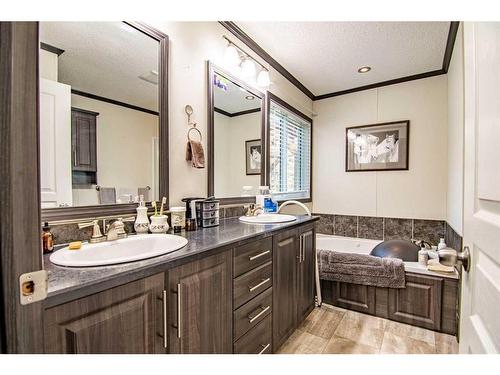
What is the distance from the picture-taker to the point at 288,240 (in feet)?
5.65

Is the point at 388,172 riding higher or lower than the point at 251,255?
higher

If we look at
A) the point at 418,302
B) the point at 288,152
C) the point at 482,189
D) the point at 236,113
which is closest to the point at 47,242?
the point at 482,189

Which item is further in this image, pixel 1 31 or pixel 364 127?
pixel 364 127

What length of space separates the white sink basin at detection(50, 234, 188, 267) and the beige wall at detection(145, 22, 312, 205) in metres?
0.37

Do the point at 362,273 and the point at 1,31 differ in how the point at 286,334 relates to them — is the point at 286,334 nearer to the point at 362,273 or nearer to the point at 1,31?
the point at 362,273

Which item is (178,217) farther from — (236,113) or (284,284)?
(236,113)

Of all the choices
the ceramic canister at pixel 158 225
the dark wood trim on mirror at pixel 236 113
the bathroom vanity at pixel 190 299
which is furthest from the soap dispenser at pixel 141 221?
the dark wood trim on mirror at pixel 236 113

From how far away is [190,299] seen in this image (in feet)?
3.22

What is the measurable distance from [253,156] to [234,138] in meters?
0.30

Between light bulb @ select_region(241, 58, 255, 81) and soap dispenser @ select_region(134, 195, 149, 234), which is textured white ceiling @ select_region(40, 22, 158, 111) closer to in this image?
soap dispenser @ select_region(134, 195, 149, 234)

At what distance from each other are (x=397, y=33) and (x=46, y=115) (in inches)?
100
